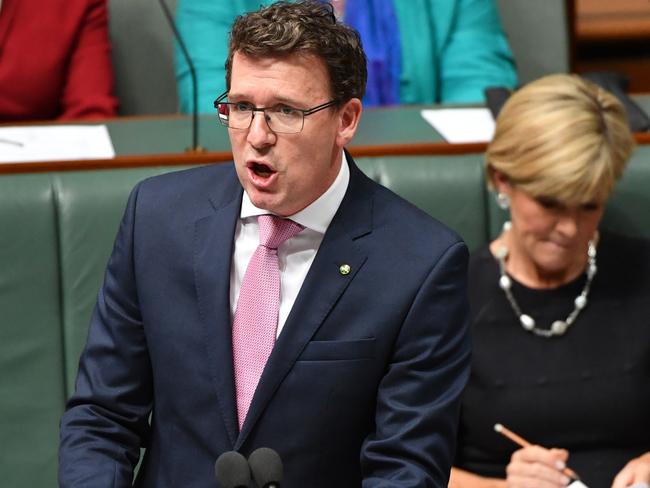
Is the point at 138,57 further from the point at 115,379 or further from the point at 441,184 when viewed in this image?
the point at 115,379

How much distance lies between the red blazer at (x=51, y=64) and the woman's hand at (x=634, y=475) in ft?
4.51

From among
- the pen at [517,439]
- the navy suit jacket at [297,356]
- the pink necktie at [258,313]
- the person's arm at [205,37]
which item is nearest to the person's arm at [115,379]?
the navy suit jacket at [297,356]

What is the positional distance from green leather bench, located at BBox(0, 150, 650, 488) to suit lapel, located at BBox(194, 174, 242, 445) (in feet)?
1.84

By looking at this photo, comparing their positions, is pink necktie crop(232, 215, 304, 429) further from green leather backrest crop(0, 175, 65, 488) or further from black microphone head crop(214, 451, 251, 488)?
green leather backrest crop(0, 175, 65, 488)

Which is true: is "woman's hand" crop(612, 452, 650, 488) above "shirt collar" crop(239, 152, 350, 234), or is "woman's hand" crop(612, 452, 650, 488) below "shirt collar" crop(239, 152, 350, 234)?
below

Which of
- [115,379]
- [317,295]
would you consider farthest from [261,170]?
[115,379]

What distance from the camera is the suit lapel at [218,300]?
1.47m

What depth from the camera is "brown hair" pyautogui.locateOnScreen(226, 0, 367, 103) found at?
135 centimetres

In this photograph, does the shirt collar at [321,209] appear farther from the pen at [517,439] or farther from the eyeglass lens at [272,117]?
the pen at [517,439]

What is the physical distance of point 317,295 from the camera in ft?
4.84

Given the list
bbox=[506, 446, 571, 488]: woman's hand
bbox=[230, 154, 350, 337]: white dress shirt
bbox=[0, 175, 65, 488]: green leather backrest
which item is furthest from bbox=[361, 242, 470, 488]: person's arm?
bbox=[0, 175, 65, 488]: green leather backrest

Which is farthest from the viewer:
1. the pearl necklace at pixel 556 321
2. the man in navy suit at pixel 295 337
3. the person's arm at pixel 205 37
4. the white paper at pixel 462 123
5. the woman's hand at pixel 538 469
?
the person's arm at pixel 205 37

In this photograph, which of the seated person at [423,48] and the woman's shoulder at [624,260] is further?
the seated person at [423,48]

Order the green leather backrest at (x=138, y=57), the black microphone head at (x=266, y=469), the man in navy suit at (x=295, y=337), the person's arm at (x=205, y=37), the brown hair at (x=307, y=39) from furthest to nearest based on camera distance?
the green leather backrest at (x=138, y=57) → the person's arm at (x=205, y=37) → the man in navy suit at (x=295, y=337) → the brown hair at (x=307, y=39) → the black microphone head at (x=266, y=469)
